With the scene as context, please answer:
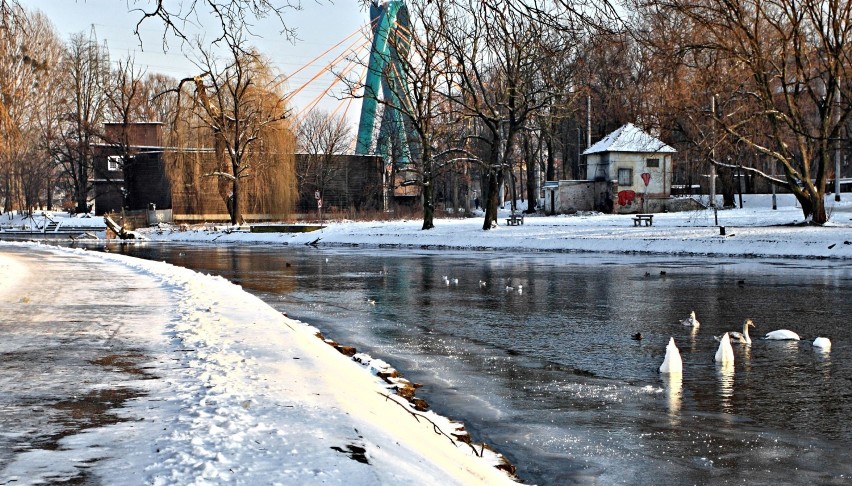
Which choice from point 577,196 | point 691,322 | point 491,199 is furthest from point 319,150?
point 691,322

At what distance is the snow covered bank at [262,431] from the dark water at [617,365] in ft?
2.71

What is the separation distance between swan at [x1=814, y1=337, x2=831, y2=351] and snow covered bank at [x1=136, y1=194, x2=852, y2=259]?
2142 cm

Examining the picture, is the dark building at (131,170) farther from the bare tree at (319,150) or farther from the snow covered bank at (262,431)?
the snow covered bank at (262,431)

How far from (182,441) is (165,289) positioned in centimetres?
1266

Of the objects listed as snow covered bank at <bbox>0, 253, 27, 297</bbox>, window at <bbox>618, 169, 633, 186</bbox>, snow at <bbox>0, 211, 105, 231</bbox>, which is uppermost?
window at <bbox>618, 169, 633, 186</bbox>

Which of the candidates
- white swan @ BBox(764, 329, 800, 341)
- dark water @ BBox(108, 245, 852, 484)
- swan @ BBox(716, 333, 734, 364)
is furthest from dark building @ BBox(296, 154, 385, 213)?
swan @ BBox(716, 333, 734, 364)

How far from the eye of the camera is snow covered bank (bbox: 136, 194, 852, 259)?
34.3m

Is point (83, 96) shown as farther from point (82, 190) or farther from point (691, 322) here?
point (691, 322)

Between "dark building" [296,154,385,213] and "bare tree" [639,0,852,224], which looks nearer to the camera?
"bare tree" [639,0,852,224]

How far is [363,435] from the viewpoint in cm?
638

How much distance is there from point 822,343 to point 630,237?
28.4 m

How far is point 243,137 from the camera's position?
62.2 meters

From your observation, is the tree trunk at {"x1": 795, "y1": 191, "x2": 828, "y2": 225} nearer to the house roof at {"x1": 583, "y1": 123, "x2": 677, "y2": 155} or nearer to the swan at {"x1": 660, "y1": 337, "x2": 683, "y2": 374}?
the house roof at {"x1": 583, "y1": 123, "x2": 677, "y2": 155}

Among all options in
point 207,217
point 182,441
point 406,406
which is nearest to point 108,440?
point 182,441
